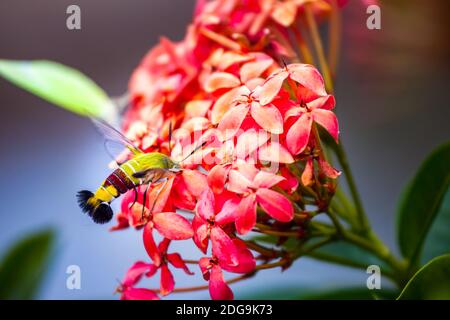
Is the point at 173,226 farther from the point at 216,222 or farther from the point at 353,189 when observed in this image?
the point at 353,189

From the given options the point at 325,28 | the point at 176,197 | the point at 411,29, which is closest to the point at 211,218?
the point at 176,197

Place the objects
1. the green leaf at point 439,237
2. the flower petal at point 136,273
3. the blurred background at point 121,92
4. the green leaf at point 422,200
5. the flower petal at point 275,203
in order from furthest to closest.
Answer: the blurred background at point 121,92, the green leaf at point 439,237, the green leaf at point 422,200, the flower petal at point 136,273, the flower petal at point 275,203

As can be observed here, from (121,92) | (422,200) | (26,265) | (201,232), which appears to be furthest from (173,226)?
(121,92)

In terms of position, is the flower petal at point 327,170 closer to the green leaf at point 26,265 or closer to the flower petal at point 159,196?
the flower petal at point 159,196

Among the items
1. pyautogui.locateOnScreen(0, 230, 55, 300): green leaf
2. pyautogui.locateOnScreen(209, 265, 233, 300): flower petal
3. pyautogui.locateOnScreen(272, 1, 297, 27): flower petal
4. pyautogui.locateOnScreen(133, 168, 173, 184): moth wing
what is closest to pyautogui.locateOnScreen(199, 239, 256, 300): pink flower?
pyautogui.locateOnScreen(209, 265, 233, 300): flower petal

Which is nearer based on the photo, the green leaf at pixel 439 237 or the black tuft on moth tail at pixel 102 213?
the black tuft on moth tail at pixel 102 213

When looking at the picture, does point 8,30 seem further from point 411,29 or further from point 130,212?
point 411,29

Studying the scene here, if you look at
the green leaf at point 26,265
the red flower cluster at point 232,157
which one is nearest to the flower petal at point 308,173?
the red flower cluster at point 232,157
